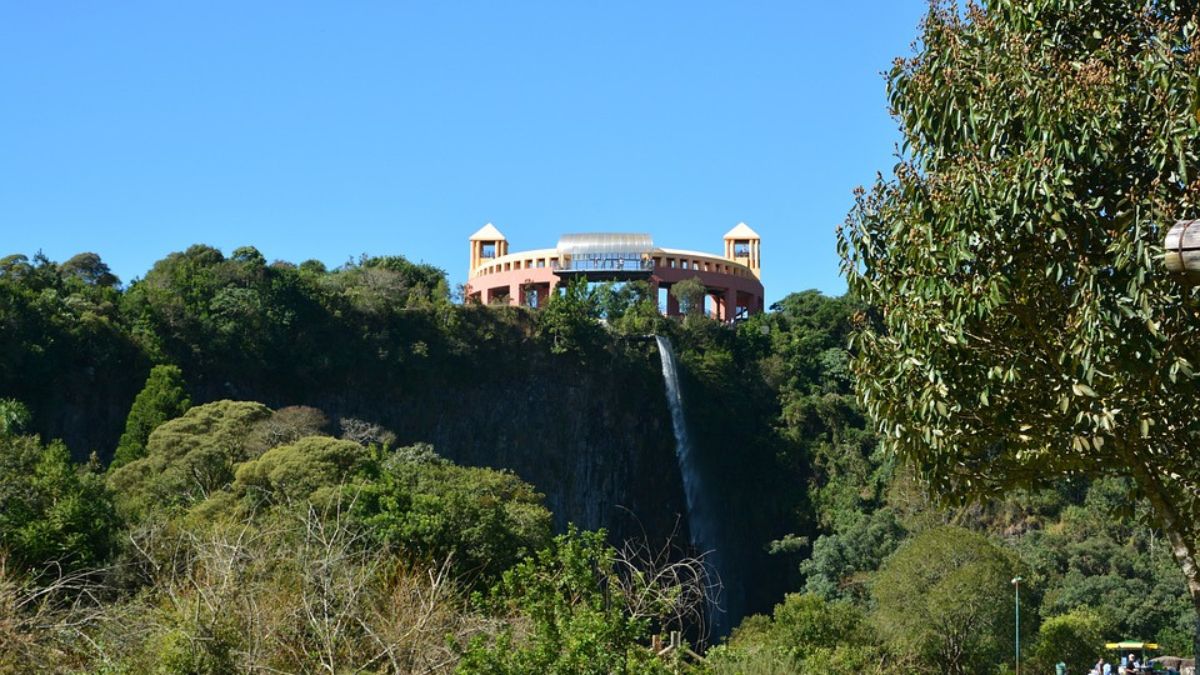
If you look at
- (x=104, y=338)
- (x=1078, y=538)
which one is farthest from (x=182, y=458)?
(x=1078, y=538)

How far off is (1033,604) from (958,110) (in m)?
Result: 26.9

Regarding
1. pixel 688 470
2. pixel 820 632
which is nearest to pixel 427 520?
pixel 820 632

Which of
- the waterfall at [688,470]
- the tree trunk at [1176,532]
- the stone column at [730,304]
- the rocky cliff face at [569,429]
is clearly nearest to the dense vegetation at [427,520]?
the rocky cliff face at [569,429]

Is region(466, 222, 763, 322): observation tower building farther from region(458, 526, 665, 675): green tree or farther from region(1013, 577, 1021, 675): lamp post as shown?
region(458, 526, 665, 675): green tree

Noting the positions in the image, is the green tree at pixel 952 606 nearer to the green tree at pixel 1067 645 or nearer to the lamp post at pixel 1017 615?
the lamp post at pixel 1017 615

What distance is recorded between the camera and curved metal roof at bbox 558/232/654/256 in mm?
55312

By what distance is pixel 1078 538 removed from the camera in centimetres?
4250

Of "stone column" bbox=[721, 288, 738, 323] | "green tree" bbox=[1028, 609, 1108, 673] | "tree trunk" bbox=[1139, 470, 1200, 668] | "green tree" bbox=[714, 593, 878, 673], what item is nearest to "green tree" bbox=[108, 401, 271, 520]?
"green tree" bbox=[714, 593, 878, 673]

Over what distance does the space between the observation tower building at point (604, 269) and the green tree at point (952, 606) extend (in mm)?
23476

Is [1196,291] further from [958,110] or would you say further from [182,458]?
[182,458]

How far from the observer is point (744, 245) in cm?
6238

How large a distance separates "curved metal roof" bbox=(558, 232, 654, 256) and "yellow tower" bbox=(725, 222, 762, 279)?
23.2 feet

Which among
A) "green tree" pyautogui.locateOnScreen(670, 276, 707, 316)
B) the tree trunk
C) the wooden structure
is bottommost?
the tree trunk

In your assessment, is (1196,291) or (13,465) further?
(13,465)
